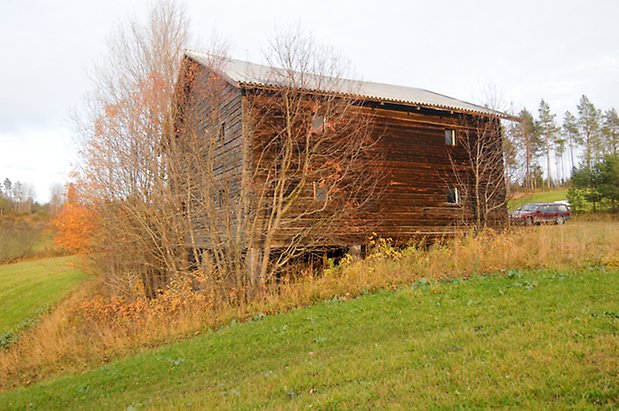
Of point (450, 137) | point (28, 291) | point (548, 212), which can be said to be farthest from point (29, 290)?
point (548, 212)

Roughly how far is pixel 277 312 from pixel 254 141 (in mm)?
6053

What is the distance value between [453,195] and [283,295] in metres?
10.4

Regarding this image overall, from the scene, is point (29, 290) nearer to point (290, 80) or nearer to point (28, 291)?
point (28, 291)

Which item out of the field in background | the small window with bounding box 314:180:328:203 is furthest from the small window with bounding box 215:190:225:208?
the field in background

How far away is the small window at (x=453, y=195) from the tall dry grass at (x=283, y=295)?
14.9 feet

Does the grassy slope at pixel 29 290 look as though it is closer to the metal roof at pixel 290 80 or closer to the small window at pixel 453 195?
the metal roof at pixel 290 80

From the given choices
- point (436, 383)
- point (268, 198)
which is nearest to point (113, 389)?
point (436, 383)

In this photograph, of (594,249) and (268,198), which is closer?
(594,249)

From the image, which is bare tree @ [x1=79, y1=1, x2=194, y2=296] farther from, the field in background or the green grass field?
the field in background

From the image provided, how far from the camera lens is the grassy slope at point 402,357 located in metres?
Result: 4.67

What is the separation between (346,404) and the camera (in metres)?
4.74

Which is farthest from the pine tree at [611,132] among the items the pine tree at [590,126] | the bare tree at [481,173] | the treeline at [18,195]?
the treeline at [18,195]

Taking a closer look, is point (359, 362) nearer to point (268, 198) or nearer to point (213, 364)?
point (213, 364)

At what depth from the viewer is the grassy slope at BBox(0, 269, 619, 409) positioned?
4672mm
